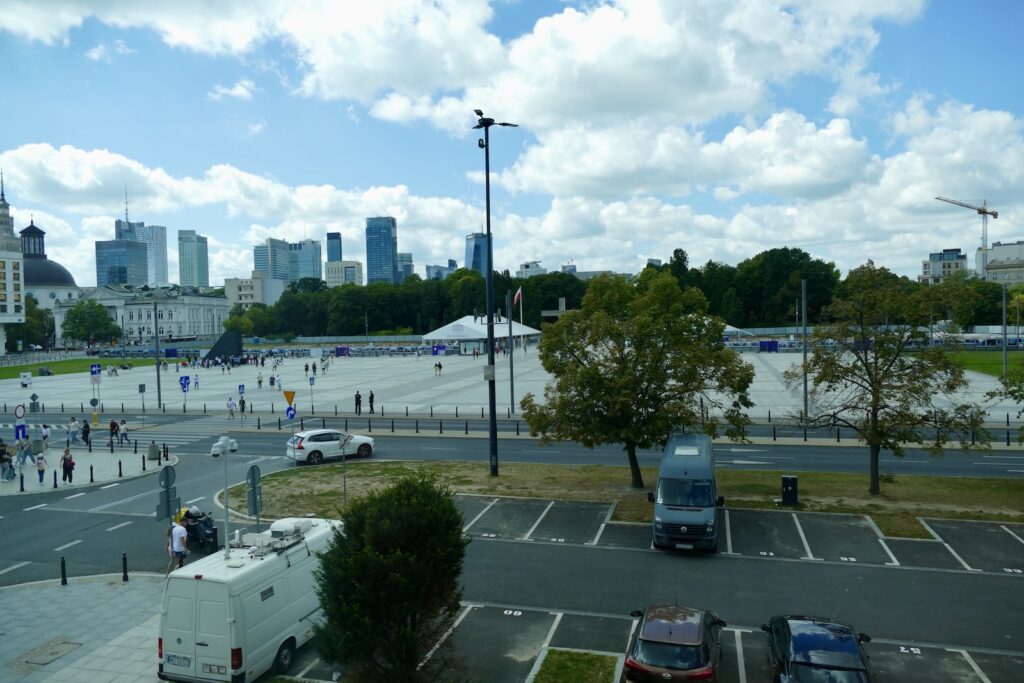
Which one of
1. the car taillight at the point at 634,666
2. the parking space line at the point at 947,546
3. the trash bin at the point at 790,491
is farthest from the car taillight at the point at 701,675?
the trash bin at the point at 790,491

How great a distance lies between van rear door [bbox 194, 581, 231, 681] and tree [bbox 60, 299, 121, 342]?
168 metres

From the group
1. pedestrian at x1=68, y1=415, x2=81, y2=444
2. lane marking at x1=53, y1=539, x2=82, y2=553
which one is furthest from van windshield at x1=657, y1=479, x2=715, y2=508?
pedestrian at x1=68, y1=415, x2=81, y2=444

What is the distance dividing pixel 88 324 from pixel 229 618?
6665 inches


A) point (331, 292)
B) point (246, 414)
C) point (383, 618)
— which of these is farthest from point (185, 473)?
point (331, 292)

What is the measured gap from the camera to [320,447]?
30.8m

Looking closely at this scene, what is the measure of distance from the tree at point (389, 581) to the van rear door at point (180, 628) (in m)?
2.48

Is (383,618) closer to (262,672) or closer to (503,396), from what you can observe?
(262,672)

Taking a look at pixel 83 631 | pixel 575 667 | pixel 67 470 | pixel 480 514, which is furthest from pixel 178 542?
pixel 67 470

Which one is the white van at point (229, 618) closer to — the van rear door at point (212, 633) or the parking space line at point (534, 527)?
the van rear door at point (212, 633)

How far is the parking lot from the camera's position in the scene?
38.7ft

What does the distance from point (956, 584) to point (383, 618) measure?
12765 millimetres

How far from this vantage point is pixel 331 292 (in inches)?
6486

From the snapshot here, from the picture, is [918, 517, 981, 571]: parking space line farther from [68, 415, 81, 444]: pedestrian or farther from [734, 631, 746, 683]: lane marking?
[68, 415, 81, 444]: pedestrian

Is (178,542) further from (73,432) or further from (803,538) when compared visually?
(73,432)
